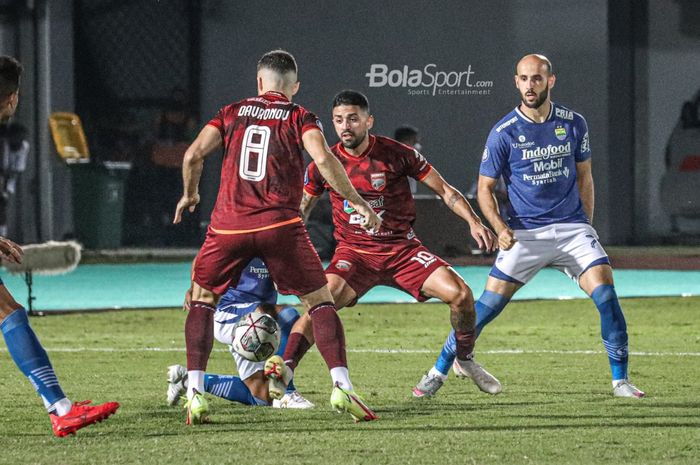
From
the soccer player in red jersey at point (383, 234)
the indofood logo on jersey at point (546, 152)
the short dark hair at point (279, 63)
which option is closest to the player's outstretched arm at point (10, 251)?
the short dark hair at point (279, 63)

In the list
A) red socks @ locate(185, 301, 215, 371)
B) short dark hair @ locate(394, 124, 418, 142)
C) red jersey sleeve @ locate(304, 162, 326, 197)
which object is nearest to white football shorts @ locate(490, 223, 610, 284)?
red jersey sleeve @ locate(304, 162, 326, 197)

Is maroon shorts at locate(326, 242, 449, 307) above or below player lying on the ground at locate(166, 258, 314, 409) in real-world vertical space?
above

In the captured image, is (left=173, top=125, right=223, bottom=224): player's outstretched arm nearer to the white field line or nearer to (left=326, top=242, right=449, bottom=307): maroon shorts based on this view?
(left=326, top=242, right=449, bottom=307): maroon shorts

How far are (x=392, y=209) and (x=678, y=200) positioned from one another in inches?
442

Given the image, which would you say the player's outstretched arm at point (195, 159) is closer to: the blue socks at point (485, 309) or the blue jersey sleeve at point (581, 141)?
the blue socks at point (485, 309)

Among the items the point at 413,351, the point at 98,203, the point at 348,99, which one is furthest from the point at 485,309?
the point at 98,203

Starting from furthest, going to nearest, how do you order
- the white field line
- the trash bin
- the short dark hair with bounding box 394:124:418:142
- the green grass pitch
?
the trash bin
the short dark hair with bounding box 394:124:418:142
the white field line
the green grass pitch

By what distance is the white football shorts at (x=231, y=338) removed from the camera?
23.8 ft

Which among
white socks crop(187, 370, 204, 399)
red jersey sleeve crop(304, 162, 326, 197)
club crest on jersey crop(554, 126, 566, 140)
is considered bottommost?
white socks crop(187, 370, 204, 399)

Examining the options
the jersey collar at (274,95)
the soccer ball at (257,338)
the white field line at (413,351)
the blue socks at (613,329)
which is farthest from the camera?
the white field line at (413,351)

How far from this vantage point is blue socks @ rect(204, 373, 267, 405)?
719 cm

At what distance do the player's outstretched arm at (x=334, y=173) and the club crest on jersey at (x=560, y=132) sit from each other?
183 cm

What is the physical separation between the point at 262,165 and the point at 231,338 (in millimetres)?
1309

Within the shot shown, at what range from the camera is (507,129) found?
7797 mm
